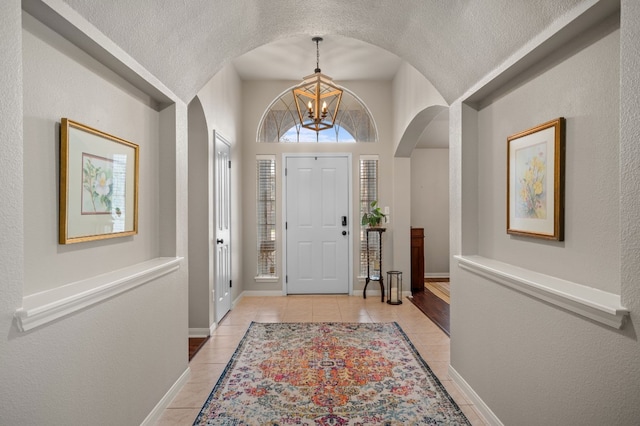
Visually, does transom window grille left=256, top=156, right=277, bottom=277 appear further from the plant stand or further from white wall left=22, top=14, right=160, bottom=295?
white wall left=22, top=14, right=160, bottom=295

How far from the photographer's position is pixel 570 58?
1668 mm

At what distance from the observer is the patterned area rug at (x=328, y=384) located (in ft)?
7.51

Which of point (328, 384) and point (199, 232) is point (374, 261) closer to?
point (199, 232)

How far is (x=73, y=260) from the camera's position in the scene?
1.68 metres

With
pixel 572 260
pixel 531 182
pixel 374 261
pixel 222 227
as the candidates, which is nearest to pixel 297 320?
pixel 222 227

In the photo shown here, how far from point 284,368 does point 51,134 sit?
7.47 feet

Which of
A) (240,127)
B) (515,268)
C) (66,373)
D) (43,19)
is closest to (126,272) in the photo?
(66,373)

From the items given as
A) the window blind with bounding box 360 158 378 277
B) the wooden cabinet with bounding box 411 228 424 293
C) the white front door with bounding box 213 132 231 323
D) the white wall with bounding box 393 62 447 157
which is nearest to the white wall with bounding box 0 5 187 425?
the white front door with bounding box 213 132 231 323

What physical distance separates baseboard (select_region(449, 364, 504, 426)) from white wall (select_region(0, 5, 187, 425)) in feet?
6.48

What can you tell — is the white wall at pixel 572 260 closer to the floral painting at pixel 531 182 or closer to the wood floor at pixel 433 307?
the floral painting at pixel 531 182

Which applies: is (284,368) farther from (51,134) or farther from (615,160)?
(615,160)

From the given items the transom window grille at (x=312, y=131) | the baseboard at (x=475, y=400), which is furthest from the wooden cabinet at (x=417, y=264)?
the baseboard at (x=475, y=400)

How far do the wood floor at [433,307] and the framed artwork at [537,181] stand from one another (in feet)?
7.12

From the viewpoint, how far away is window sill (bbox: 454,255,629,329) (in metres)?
1.27
